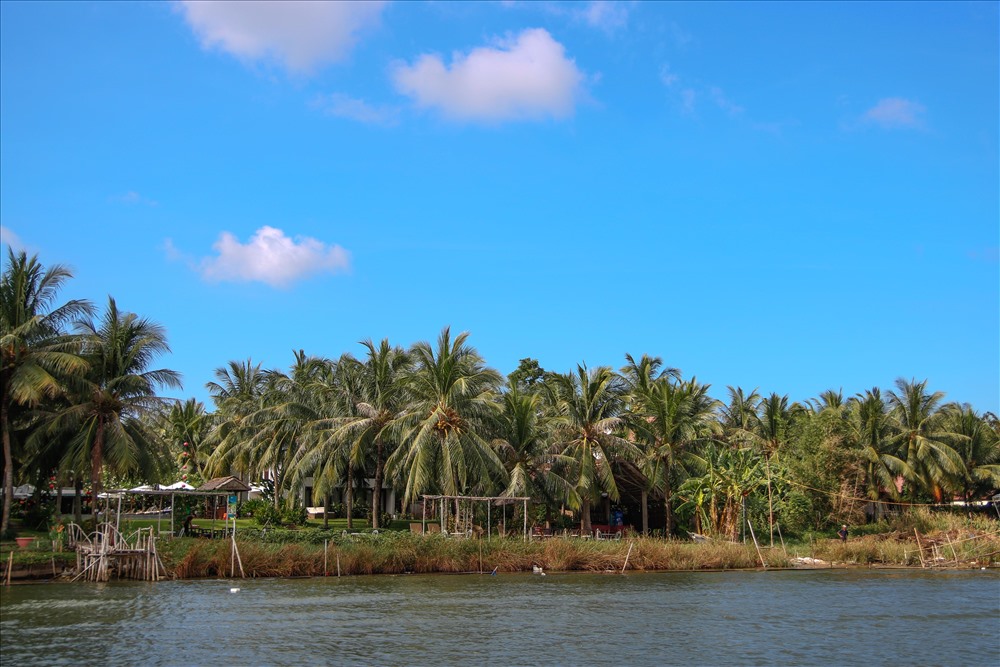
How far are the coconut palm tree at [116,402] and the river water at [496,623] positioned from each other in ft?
21.0

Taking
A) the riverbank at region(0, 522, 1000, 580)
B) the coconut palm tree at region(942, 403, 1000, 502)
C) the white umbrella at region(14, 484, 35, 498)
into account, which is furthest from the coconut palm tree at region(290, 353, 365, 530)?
the coconut palm tree at region(942, 403, 1000, 502)

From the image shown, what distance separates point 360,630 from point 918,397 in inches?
1716

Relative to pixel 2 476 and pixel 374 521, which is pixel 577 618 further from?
pixel 2 476

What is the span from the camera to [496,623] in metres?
24.6

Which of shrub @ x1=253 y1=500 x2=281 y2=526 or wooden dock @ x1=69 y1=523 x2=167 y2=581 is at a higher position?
shrub @ x1=253 y1=500 x2=281 y2=526

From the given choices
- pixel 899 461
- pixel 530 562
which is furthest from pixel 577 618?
pixel 899 461

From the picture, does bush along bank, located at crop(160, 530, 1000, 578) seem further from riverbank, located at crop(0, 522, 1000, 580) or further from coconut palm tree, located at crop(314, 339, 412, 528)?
coconut palm tree, located at crop(314, 339, 412, 528)

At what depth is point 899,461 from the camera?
51.6 meters

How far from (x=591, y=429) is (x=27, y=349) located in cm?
2544

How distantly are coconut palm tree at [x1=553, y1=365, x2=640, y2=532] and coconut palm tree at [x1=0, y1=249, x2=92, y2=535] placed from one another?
2254 centimetres

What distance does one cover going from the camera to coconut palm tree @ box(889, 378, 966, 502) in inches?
2076

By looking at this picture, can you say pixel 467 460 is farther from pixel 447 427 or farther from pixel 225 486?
pixel 225 486

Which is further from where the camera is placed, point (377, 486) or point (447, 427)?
point (377, 486)

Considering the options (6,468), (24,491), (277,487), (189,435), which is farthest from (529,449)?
(189,435)
